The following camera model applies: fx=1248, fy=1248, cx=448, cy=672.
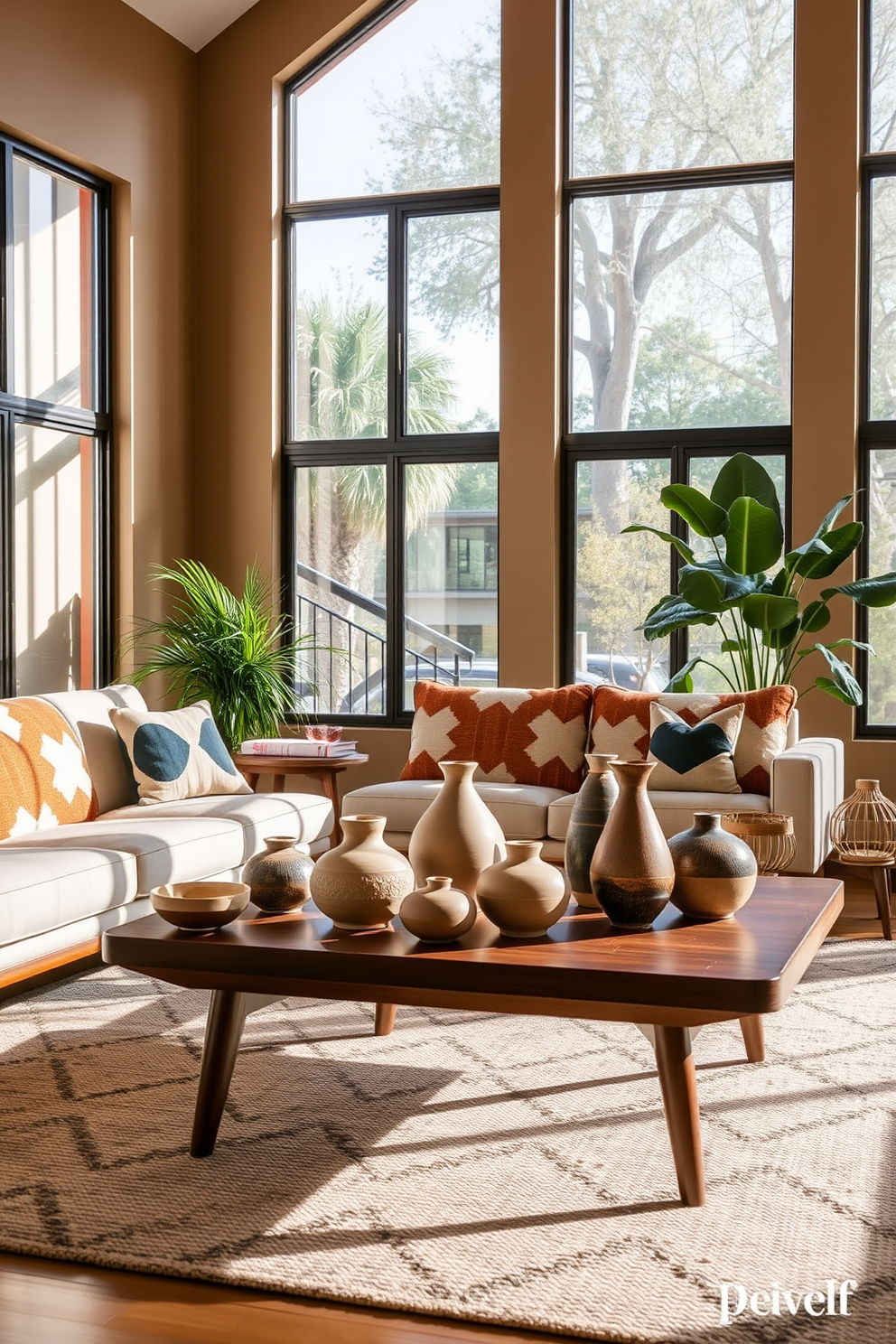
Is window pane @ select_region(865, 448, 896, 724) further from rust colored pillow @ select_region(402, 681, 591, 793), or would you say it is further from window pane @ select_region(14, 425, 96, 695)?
window pane @ select_region(14, 425, 96, 695)

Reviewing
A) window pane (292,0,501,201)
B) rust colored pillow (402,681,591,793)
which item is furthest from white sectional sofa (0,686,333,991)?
window pane (292,0,501,201)

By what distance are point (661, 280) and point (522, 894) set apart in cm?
459

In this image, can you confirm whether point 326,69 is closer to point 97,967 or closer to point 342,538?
point 342,538

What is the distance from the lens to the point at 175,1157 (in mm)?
2414

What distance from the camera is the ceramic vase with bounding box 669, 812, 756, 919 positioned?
2512 mm

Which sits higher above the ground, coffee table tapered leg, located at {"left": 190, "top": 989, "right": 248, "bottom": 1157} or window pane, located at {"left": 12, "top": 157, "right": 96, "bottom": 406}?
window pane, located at {"left": 12, "top": 157, "right": 96, "bottom": 406}

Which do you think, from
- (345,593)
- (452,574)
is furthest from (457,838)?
(345,593)

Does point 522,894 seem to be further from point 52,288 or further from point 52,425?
point 52,288

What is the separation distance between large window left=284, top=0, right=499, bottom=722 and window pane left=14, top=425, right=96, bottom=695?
117 centimetres

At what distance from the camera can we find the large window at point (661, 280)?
6012mm

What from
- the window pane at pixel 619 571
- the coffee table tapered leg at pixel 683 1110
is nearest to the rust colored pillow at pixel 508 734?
the window pane at pixel 619 571

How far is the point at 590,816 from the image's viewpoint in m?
2.67

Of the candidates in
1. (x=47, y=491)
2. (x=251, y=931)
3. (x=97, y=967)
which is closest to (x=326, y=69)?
(x=47, y=491)

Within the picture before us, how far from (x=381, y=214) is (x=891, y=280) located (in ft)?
8.57
